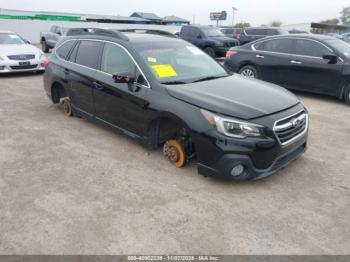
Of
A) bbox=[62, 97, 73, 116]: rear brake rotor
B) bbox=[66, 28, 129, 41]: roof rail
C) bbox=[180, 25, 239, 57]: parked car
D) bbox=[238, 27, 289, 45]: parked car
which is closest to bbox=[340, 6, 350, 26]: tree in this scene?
bbox=[238, 27, 289, 45]: parked car

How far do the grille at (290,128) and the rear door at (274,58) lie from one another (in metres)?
4.54

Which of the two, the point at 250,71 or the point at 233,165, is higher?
the point at 250,71

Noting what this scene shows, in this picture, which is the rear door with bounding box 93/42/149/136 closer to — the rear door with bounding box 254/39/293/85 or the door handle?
the door handle

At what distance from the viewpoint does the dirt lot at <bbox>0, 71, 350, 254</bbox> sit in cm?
285

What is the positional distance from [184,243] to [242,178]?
1.14 m

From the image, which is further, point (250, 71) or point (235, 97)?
point (250, 71)

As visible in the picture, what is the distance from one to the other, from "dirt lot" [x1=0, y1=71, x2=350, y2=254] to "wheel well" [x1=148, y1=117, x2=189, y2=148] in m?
0.28

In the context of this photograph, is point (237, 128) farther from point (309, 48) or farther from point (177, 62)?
point (309, 48)

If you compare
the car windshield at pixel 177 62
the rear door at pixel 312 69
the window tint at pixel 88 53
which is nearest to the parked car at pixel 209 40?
the rear door at pixel 312 69

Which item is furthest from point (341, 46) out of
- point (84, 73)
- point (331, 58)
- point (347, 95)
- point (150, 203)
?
point (150, 203)

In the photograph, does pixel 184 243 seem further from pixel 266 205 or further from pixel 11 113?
pixel 11 113

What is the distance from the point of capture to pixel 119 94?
4637 millimetres

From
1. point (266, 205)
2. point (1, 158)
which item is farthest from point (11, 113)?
point (266, 205)

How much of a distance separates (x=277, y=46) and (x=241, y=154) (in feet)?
19.8
